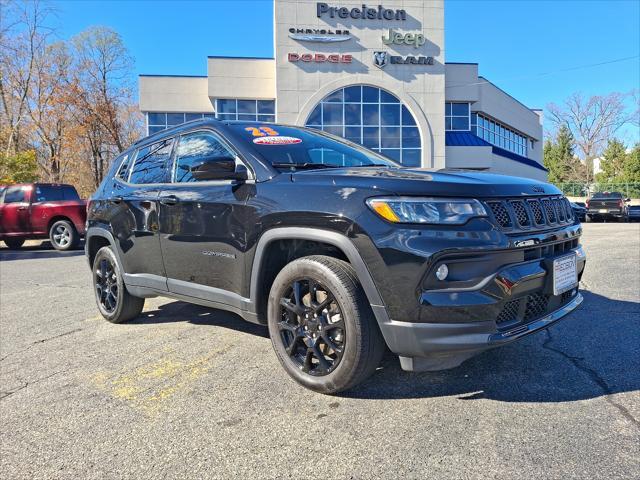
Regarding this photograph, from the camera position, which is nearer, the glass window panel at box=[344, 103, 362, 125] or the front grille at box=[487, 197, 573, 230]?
the front grille at box=[487, 197, 573, 230]

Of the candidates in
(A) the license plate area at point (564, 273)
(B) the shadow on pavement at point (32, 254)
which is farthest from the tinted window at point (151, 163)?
(B) the shadow on pavement at point (32, 254)

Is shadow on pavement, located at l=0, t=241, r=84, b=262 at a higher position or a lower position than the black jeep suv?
lower

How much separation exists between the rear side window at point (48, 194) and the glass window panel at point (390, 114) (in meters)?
20.6

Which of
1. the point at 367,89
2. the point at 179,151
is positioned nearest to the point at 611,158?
the point at 367,89

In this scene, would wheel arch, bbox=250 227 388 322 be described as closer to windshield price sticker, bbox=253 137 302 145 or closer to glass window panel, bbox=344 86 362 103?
windshield price sticker, bbox=253 137 302 145

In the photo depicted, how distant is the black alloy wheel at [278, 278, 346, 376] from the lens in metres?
2.77

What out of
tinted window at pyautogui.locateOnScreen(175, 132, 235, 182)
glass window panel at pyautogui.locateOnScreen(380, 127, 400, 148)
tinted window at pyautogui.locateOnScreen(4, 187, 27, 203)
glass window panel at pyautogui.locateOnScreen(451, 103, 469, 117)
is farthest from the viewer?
glass window panel at pyautogui.locateOnScreen(451, 103, 469, 117)

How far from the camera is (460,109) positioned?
32.6 m

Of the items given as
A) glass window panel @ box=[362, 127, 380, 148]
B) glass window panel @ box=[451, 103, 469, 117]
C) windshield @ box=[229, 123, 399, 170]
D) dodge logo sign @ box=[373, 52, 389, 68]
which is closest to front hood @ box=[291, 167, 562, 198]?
windshield @ box=[229, 123, 399, 170]

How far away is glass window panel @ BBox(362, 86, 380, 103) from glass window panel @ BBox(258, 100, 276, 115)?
6.01m

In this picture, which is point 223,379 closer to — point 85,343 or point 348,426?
point 348,426

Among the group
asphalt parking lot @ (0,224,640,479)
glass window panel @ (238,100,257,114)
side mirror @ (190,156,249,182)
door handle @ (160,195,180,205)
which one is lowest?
asphalt parking lot @ (0,224,640,479)

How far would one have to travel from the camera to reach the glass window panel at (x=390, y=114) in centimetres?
2920

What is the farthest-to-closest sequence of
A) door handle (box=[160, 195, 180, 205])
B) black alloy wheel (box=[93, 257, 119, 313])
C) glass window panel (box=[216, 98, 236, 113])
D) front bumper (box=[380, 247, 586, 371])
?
glass window panel (box=[216, 98, 236, 113]), black alloy wheel (box=[93, 257, 119, 313]), door handle (box=[160, 195, 180, 205]), front bumper (box=[380, 247, 586, 371])
